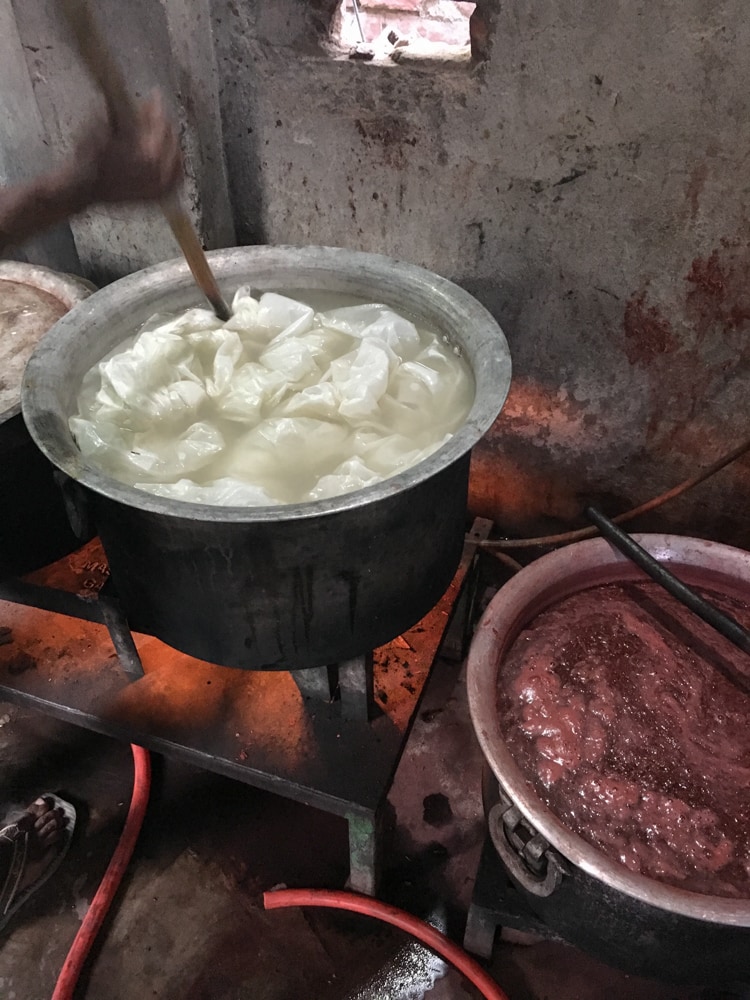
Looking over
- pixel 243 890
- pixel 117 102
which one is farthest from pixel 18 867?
pixel 117 102

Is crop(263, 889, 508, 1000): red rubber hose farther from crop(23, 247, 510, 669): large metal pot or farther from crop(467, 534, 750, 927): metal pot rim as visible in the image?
crop(23, 247, 510, 669): large metal pot

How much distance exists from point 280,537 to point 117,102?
1.32 metres

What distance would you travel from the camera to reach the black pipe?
82.2 inches

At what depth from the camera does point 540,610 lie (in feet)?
7.72

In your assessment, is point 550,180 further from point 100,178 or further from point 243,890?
point 243,890

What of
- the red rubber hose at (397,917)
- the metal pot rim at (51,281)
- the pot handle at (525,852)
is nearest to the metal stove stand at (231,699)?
the red rubber hose at (397,917)

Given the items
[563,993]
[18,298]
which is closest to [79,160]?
[18,298]

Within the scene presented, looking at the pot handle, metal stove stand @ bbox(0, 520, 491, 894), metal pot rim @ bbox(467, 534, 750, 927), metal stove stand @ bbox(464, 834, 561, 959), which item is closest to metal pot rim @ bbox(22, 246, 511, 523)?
metal stove stand @ bbox(0, 520, 491, 894)

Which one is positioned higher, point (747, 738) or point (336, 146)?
point (336, 146)

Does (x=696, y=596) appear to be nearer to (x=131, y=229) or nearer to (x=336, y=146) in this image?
(x=336, y=146)

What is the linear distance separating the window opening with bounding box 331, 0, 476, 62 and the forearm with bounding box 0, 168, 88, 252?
105cm

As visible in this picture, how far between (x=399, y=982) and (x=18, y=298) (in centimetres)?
266

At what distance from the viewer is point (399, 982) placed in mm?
2354

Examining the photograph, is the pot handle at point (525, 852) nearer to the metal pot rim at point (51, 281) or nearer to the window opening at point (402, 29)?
the metal pot rim at point (51, 281)
